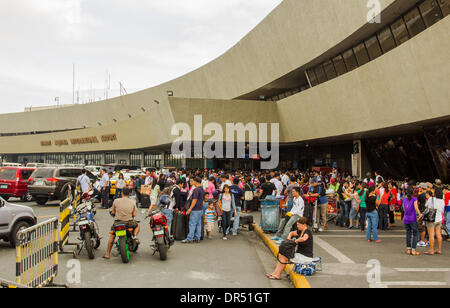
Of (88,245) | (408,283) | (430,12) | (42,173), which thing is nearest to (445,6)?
(430,12)

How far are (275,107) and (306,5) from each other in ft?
34.0

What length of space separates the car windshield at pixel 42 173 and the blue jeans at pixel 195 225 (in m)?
11.3

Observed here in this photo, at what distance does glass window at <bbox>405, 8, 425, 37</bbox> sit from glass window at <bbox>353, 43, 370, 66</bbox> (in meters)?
3.78

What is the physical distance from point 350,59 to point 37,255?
2184 cm

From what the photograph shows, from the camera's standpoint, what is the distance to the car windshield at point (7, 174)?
20141 mm

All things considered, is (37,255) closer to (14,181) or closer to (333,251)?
(333,251)

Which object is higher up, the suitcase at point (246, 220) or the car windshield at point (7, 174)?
the car windshield at point (7, 174)

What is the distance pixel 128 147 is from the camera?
4919cm

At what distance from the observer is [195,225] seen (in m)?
11.1

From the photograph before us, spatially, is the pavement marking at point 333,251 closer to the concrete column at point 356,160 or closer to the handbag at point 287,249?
the handbag at point 287,249

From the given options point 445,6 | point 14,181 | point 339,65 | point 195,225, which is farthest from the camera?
point 339,65

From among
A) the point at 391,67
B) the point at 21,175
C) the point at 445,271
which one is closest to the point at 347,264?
the point at 445,271

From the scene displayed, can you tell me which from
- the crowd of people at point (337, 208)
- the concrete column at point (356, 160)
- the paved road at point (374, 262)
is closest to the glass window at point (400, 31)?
the crowd of people at point (337, 208)

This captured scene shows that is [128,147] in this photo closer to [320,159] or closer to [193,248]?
[320,159]
